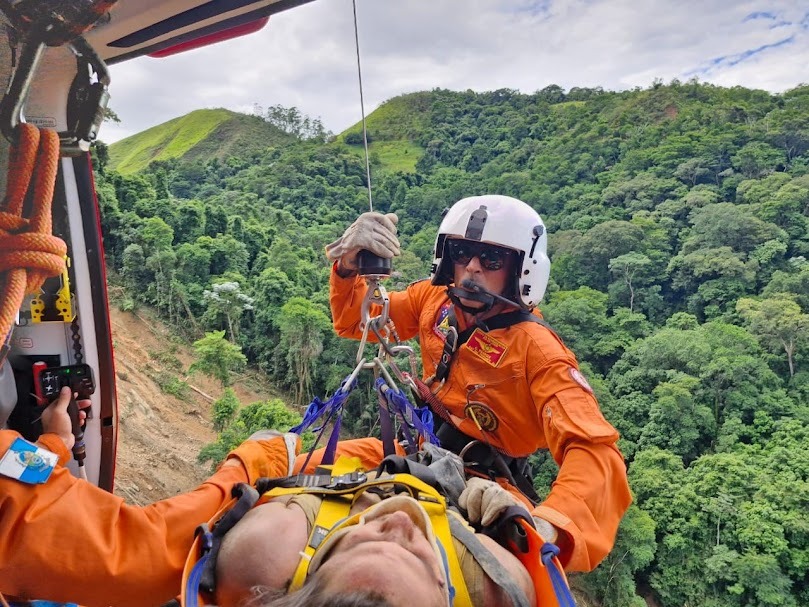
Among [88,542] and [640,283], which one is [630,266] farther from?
[88,542]

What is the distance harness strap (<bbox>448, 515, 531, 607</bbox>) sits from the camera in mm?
1129

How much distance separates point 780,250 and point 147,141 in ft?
219

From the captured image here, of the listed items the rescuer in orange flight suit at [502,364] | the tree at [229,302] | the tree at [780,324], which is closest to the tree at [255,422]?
the tree at [229,302]

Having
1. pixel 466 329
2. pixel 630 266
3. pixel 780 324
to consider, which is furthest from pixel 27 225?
pixel 630 266

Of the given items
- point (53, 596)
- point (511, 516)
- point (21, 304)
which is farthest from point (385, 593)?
point (21, 304)

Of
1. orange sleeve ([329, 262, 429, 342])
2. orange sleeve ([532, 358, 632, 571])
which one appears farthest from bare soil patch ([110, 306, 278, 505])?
orange sleeve ([532, 358, 632, 571])

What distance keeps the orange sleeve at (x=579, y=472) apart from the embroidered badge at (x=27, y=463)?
50.1 inches

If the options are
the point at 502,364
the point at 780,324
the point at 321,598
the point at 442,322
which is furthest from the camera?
the point at 780,324

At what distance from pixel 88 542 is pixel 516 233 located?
185 cm

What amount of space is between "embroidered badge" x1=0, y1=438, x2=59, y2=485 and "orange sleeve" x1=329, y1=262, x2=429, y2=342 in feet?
3.76

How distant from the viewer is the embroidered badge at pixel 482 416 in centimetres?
212

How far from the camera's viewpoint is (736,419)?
25.2 metres

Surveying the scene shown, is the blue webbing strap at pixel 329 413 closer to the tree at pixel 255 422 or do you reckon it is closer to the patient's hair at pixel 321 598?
the patient's hair at pixel 321 598

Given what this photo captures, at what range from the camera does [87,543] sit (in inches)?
42.9
